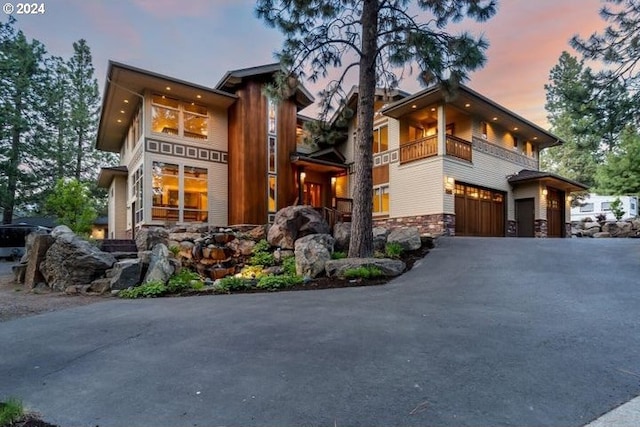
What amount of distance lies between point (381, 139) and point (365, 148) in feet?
28.0

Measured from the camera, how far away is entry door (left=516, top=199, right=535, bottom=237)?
17.2 m

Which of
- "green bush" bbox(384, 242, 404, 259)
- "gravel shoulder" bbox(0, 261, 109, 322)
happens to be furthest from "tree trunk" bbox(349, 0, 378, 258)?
"gravel shoulder" bbox(0, 261, 109, 322)

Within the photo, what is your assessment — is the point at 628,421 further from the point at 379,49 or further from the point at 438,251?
the point at 379,49

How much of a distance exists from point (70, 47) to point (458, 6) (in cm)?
3105

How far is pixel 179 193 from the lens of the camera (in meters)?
14.3

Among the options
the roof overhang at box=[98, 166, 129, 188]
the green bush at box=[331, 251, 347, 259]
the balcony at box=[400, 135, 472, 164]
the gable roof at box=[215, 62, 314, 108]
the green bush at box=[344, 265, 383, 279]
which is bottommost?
the green bush at box=[344, 265, 383, 279]

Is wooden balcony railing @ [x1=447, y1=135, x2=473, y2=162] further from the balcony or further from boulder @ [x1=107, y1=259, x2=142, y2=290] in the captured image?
boulder @ [x1=107, y1=259, x2=142, y2=290]

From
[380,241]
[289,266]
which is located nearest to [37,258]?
[289,266]

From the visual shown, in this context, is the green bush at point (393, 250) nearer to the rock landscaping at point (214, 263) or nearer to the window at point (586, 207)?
the rock landscaping at point (214, 263)

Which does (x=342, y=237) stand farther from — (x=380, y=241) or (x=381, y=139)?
(x=381, y=139)

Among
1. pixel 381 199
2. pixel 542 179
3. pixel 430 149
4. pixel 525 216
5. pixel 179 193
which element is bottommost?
pixel 525 216

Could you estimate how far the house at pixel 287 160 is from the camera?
551 inches

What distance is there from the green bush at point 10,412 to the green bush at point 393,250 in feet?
28.2

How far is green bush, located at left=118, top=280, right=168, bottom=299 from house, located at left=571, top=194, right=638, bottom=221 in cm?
2592
